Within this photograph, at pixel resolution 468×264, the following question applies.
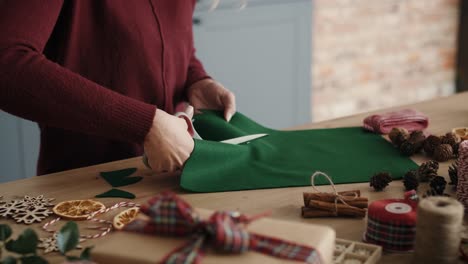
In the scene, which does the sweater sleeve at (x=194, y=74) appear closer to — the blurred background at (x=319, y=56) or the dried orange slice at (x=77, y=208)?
the dried orange slice at (x=77, y=208)

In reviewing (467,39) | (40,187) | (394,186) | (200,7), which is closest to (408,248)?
(394,186)

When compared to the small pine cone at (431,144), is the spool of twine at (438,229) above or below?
below

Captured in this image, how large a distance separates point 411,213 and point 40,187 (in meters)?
0.76

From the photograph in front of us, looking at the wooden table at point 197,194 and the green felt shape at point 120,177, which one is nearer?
the wooden table at point 197,194

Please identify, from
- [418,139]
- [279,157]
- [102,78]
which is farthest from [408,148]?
[102,78]

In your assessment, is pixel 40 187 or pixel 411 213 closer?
pixel 411 213

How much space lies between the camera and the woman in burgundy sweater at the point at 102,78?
1.36 metres

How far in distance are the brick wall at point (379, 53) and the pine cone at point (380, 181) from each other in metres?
2.80

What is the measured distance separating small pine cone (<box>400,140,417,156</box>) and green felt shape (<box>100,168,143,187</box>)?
61 centimetres

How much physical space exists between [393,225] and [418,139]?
0.57m

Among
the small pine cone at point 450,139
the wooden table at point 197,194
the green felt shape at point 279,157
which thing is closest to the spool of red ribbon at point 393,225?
the wooden table at point 197,194

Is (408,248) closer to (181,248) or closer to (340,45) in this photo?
(181,248)

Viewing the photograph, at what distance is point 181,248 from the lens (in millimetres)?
889

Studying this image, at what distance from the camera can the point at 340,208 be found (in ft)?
4.14
